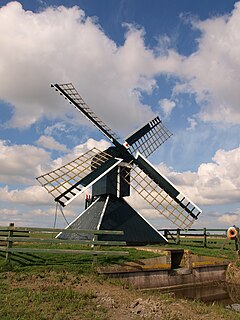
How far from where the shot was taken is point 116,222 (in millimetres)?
19906

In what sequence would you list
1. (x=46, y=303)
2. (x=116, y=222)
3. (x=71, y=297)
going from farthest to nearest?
1. (x=116, y=222)
2. (x=71, y=297)
3. (x=46, y=303)

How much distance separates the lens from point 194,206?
21641 millimetres

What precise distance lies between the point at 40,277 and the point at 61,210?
7.57 m

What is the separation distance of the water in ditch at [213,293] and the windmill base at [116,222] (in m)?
5.42

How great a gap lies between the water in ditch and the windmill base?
5.42 m

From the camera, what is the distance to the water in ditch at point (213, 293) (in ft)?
44.5

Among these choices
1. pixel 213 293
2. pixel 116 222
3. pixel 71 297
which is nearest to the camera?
pixel 71 297

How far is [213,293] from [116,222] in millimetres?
7380

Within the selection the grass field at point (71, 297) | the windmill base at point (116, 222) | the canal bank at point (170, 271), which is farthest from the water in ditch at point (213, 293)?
the windmill base at point (116, 222)

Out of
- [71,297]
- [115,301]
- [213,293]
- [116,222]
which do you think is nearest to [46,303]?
[71,297]

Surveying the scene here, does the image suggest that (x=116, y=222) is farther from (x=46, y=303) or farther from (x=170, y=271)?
(x=46, y=303)

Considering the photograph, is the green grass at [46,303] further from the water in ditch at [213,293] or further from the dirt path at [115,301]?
the water in ditch at [213,293]

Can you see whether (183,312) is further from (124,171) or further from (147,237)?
(124,171)

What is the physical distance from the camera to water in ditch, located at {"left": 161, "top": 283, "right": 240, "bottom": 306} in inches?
534
